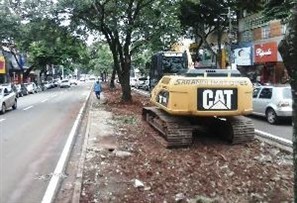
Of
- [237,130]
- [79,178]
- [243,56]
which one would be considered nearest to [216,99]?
[237,130]

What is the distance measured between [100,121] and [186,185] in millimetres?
10825

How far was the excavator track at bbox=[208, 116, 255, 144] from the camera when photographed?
13.2 meters

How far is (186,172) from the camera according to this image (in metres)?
9.95

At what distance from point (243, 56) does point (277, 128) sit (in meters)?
28.1

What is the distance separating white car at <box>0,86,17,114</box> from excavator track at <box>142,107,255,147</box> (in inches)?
537

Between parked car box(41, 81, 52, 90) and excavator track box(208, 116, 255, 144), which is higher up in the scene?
excavator track box(208, 116, 255, 144)

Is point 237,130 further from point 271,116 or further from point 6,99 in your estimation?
point 6,99

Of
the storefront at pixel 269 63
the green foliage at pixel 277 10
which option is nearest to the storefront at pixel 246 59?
the storefront at pixel 269 63

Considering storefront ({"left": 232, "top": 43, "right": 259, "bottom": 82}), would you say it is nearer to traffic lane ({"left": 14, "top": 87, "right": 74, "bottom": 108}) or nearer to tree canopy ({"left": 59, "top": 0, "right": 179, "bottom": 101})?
tree canopy ({"left": 59, "top": 0, "right": 179, "bottom": 101})

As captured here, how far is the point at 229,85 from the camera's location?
41.3 ft

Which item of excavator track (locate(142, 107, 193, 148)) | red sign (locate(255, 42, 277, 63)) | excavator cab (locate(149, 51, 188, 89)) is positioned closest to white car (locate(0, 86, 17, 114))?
excavator cab (locate(149, 51, 188, 89))

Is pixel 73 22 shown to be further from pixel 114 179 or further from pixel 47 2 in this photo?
pixel 114 179

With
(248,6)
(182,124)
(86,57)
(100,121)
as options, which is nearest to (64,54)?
(86,57)

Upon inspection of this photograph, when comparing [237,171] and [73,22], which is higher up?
[73,22]
